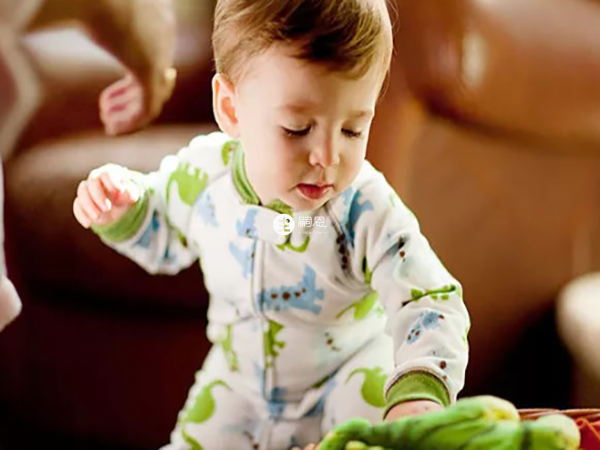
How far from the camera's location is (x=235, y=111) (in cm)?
56

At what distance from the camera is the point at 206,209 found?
621mm

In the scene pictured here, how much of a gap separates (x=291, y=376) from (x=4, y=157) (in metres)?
0.27

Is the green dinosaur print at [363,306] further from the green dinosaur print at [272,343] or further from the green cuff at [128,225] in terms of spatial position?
the green cuff at [128,225]

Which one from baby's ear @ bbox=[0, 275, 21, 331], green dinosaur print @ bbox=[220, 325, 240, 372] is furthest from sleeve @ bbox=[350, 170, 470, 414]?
baby's ear @ bbox=[0, 275, 21, 331]

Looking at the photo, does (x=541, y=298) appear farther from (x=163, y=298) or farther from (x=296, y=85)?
(x=296, y=85)

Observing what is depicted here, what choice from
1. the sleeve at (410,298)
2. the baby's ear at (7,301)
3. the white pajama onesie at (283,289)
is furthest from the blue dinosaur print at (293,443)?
the baby's ear at (7,301)

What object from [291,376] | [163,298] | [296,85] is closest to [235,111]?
[296,85]

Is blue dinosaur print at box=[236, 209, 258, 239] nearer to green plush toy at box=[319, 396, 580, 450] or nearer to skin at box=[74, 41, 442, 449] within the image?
skin at box=[74, 41, 442, 449]

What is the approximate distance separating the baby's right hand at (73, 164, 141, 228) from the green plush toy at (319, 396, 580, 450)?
0.23 metres

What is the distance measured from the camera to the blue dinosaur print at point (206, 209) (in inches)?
24.3

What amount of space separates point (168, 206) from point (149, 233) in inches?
0.9

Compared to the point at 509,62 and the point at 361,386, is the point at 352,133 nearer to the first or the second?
the point at 361,386

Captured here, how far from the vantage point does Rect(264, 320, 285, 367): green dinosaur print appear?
62 centimetres

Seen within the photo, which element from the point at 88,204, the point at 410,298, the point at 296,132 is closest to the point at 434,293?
the point at 410,298
